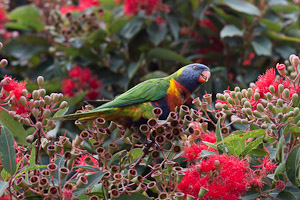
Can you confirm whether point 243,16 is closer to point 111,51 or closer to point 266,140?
point 111,51

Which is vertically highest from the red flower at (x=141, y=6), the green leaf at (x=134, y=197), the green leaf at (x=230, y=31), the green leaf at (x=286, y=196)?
the green leaf at (x=134, y=197)

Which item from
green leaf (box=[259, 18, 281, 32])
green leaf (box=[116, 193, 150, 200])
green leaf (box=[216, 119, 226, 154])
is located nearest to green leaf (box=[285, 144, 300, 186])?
green leaf (box=[216, 119, 226, 154])

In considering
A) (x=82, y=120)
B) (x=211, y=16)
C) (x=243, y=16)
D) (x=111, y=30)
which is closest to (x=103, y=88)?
(x=111, y=30)

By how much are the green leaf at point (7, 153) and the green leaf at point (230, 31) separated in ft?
7.79

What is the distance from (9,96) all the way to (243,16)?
2.78 metres

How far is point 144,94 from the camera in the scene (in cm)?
221

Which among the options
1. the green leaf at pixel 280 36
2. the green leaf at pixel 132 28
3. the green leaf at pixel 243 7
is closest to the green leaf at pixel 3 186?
the green leaf at pixel 132 28

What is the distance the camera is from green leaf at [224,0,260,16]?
3.69 metres

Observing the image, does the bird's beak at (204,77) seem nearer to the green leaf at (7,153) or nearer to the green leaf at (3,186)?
the green leaf at (7,153)

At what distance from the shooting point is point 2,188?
56.0 inches

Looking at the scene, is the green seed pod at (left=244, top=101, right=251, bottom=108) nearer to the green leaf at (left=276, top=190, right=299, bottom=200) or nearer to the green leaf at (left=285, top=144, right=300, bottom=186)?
the green leaf at (left=285, top=144, right=300, bottom=186)

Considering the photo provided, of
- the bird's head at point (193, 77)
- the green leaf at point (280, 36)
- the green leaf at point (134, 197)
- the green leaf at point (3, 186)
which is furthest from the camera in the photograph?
the green leaf at point (280, 36)

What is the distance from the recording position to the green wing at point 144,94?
6.98ft

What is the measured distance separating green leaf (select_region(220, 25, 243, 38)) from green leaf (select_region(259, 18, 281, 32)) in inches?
9.0
